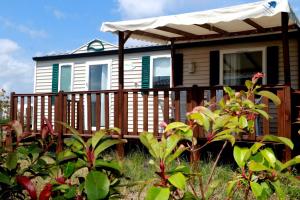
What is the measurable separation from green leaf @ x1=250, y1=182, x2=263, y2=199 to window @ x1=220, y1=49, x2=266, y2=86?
795cm

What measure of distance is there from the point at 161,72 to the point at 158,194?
32.9 feet

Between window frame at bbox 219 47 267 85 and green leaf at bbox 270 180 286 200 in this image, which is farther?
window frame at bbox 219 47 267 85

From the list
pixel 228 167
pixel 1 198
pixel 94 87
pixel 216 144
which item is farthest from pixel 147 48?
pixel 1 198

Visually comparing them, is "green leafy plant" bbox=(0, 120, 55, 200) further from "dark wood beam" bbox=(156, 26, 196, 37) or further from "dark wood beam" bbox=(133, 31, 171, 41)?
"dark wood beam" bbox=(133, 31, 171, 41)

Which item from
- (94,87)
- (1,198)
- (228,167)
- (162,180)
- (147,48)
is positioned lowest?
(228,167)

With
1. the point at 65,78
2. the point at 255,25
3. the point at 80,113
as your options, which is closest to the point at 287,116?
the point at 255,25

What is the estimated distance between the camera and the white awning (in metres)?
6.29

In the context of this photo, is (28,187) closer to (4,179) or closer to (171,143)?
(4,179)

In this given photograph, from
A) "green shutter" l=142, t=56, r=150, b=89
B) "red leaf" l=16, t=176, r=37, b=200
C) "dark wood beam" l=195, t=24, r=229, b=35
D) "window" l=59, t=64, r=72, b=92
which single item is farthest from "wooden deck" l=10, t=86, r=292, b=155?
"red leaf" l=16, t=176, r=37, b=200

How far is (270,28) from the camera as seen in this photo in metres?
8.70

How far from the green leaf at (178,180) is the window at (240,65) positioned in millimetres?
8131

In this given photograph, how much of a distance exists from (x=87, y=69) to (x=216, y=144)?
6669 millimetres

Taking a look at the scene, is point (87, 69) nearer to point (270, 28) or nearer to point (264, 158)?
point (270, 28)

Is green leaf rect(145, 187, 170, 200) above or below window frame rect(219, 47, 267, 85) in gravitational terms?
below
